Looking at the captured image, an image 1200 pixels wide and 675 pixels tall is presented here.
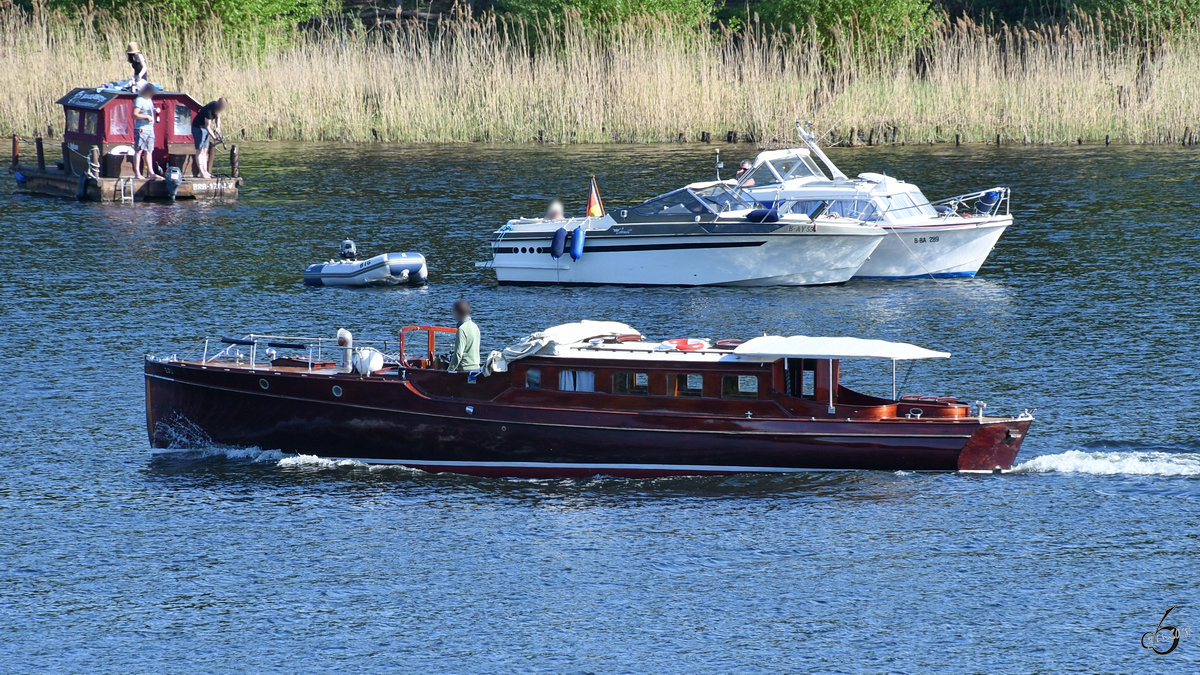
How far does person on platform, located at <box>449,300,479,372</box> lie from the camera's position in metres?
23.7

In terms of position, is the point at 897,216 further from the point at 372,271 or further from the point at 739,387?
the point at 739,387

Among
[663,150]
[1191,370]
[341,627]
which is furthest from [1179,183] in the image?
[341,627]

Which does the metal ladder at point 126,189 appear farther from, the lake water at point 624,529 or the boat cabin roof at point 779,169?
the boat cabin roof at point 779,169

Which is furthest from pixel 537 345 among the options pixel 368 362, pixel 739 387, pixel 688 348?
pixel 739 387

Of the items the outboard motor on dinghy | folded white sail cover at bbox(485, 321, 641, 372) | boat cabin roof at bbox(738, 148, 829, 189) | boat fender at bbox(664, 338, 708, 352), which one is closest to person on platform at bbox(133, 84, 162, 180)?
the outboard motor on dinghy

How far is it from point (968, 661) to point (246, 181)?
4008cm

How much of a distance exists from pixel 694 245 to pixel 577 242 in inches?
107

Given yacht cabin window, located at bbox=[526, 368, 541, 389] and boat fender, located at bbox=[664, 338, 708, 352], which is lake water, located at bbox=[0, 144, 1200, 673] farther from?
boat fender, located at bbox=[664, 338, 708, 352]

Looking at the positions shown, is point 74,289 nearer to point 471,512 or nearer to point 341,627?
point 471,512

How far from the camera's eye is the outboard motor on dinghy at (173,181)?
165ft

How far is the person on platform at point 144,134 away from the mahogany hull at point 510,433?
27304 millimetres

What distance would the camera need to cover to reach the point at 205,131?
5122cm

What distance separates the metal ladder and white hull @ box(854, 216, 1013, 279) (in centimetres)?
2488

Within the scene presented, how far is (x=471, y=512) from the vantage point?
21.7 meters
